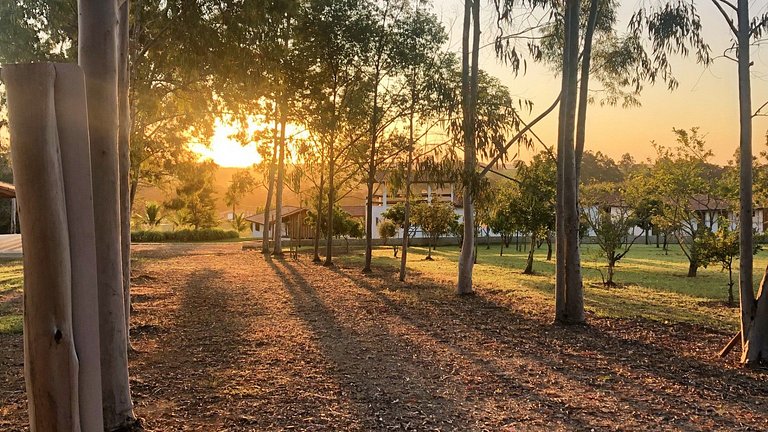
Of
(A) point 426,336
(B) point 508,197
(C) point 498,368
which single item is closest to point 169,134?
(B) point 508,197

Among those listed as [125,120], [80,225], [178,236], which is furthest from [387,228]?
[80,225]

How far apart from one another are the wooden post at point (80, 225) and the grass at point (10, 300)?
6.56 metres

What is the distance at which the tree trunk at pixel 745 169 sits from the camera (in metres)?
6.37

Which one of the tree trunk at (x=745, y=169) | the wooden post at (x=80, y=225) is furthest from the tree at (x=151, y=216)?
the wooden post at (x=80, y=225)

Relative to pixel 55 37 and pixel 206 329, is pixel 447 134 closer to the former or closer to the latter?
pixel 206 329

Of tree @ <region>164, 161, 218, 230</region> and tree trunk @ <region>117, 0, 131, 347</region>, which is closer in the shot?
tree trunk @ <region>117, 0, 131, 347</region>

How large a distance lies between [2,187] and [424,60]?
14.5m

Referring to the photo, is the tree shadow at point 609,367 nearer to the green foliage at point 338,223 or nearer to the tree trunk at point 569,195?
the tree trunk at point 569,195

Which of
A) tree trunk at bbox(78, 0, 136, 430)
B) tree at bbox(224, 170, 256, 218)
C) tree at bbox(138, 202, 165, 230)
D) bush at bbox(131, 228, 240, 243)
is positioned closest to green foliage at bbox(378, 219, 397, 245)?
tree at bbox(224, 170, 256, 218)

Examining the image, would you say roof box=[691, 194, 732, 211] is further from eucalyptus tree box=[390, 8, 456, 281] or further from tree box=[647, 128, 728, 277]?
eucalyptus tree box=[390, 8, 456, 281]

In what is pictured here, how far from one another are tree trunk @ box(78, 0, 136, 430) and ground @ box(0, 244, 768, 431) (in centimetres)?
98

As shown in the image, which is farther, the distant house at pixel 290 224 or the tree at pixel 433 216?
the distant house at pixel 290 224

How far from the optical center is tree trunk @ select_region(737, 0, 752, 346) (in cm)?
637

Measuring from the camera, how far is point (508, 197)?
61.7ft
